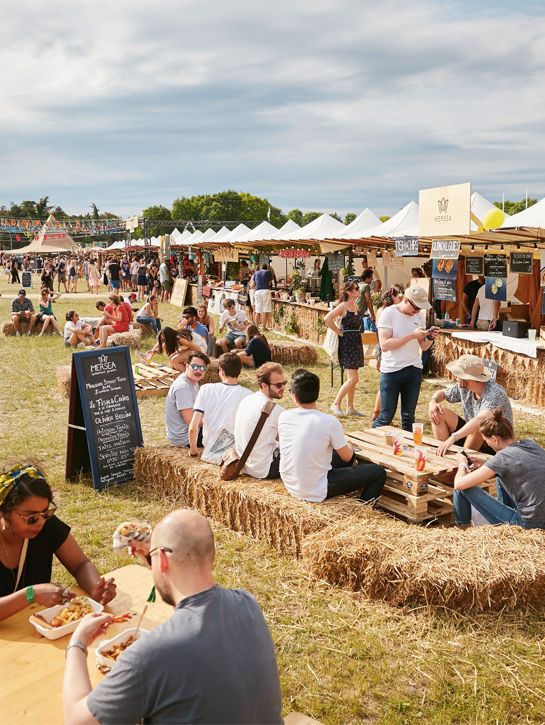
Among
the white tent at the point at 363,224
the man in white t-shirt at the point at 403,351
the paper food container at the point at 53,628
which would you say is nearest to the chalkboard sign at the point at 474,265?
the white tent at the point at 363,224

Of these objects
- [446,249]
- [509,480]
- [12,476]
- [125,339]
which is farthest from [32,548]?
[125,339]

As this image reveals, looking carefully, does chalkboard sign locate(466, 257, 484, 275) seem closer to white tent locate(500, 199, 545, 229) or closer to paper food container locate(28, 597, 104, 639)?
white tent locate(500, 199, 545, 229)

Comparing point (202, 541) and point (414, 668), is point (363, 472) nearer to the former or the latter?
point (414, 668)

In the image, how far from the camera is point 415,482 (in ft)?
16.2

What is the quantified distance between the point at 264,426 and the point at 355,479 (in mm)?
819

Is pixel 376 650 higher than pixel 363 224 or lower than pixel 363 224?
lower

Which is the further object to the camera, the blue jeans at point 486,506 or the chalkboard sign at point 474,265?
the chalkboard sign at point 474,265

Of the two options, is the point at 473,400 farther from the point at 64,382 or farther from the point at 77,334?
the point at 77,334

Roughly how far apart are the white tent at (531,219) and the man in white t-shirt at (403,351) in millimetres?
4392

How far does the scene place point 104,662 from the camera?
2.43 meters

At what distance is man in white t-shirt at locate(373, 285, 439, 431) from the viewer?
6809 millimetres

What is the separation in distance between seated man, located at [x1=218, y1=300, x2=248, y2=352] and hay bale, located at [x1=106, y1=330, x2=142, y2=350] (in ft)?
6.52

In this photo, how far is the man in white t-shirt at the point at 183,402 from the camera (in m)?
6.21

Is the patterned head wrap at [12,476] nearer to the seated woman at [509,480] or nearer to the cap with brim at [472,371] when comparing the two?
the seated woman at [509,480]
